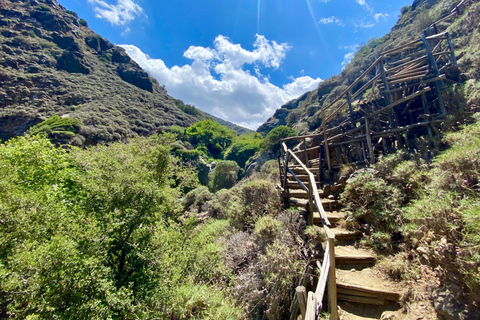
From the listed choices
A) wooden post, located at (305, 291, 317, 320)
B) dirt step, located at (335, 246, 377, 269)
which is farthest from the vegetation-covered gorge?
wooden post, located at (305, 291, 317, 320)

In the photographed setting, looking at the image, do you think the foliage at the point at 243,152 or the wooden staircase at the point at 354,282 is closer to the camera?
the wooden staircase at the point at 354,282

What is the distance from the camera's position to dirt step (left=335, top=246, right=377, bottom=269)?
3195 mm

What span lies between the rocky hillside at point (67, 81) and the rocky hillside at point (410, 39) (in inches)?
1192

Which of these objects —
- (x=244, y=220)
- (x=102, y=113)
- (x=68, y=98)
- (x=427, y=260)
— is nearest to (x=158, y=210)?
(x=244, y=220)

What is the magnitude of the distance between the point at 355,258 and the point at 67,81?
194 ft

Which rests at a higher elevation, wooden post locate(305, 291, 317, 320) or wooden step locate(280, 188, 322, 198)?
wooden step locate(280, 188, 322, 198)

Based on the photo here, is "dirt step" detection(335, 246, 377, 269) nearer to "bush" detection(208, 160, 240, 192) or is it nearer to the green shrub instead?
the green shrub

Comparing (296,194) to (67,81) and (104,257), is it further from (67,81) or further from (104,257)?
(67,81)

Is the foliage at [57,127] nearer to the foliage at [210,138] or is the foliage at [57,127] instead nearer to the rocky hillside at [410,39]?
the foliage at [210,138]

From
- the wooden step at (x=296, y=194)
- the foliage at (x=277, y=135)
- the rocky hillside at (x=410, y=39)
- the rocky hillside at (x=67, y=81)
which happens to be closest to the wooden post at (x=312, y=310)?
the wooden step at (x=296, y=194)

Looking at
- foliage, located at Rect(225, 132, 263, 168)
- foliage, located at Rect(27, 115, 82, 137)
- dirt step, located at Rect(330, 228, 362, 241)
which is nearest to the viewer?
dirt step, located at Rect(330, 228, 362, 241)

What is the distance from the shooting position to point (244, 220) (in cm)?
652

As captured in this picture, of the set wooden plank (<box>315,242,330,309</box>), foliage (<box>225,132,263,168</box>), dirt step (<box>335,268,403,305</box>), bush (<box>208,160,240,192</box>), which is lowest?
dirt step (<box>335,268,403,305</box>)

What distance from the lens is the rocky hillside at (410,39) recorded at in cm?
685
